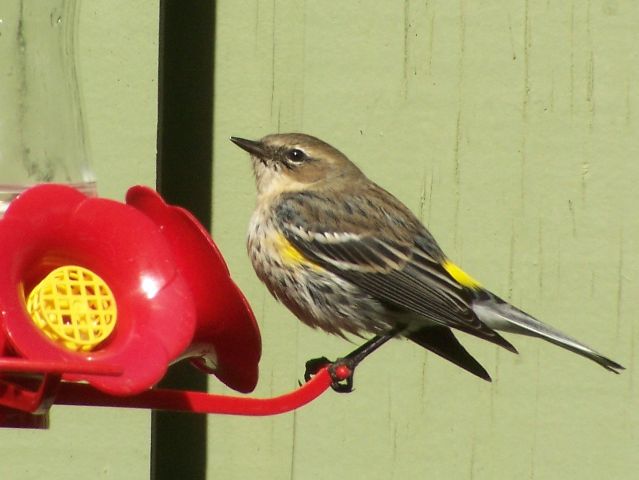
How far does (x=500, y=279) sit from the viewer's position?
333 cm

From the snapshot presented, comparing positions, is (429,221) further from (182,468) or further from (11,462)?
(11,462)

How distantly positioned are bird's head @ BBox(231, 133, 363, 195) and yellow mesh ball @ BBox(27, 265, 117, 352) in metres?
1.07

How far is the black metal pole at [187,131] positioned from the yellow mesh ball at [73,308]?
1107 mm

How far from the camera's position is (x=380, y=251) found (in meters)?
3.56

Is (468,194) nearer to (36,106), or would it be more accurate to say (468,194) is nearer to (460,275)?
(460,275)

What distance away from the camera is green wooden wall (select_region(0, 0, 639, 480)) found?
3238mm

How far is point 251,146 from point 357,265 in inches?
21.0

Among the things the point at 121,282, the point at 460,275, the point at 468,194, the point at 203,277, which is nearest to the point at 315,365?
the point at 460,275

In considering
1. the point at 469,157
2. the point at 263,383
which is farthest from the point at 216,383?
the point at 469,157

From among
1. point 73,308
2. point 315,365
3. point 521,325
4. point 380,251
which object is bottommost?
point 315,365

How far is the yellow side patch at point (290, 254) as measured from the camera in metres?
3.33

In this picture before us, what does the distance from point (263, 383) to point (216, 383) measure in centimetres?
14

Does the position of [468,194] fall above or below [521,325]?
above

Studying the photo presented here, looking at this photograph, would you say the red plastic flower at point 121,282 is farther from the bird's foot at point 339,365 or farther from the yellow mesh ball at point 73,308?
the bird's foot at point 339,365
